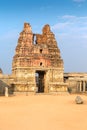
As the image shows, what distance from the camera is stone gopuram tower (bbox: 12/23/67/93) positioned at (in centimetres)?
4375

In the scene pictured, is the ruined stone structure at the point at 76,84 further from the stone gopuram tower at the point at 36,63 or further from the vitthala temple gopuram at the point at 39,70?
the stone gopuram tower at the point at 36,63

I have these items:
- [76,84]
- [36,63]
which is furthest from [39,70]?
[76,84]

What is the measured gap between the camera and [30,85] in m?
43.0

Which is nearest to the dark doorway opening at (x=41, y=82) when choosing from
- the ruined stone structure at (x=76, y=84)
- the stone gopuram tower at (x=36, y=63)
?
the stone gopuram tower at (x=36, y=63)

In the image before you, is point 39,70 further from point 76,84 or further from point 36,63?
point 76,84

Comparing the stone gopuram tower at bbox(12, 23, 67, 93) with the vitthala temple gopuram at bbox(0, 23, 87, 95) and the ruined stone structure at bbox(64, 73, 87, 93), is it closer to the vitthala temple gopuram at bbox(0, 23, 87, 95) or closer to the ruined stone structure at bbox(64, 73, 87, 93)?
the vitthala temple gopuram at bbox(0, 23, 87, 95)

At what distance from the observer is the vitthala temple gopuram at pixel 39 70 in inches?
1698

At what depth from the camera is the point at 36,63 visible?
1764 inches

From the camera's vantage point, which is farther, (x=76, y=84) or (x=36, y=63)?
(x=76, y=84)

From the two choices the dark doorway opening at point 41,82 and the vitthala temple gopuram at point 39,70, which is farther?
the dark doorway opening at point 41,82

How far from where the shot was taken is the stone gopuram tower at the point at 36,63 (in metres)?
43.8

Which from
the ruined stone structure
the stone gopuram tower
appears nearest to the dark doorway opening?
the stone gopuram tower

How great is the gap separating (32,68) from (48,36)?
6.20 m

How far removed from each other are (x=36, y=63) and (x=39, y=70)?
1137 mm
